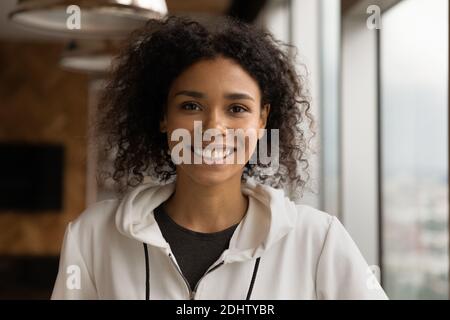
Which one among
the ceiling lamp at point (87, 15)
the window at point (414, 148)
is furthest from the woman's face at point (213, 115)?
the window at point (414, 148)

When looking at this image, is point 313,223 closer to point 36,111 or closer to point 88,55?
point 88,55

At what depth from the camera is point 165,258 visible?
824 mm

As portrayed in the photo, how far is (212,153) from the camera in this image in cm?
77

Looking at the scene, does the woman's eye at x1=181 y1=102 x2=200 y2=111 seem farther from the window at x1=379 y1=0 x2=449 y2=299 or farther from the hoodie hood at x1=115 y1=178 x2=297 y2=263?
the window at x1=379 y1=0 x2=449 y2=299

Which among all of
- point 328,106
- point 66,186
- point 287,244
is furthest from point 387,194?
point 66,186

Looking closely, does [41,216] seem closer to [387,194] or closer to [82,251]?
[387,194]

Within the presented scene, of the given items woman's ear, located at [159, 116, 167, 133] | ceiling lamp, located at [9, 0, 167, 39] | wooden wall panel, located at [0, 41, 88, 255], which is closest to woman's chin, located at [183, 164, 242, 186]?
woman's ear, located at [159, 116, 167, 133]

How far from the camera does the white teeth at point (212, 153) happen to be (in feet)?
2.53

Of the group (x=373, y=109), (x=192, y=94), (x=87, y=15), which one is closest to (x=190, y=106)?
(x=192, y=94)

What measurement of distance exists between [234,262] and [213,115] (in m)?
0.17

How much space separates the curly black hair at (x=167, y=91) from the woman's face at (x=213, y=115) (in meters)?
0.02

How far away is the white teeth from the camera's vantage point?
77cm

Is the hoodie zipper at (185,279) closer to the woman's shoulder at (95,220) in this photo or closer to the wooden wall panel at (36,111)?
the woman's shoulder at (95,220)

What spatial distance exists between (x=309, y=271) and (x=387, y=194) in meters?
1.81
